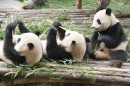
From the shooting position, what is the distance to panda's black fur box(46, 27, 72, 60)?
3.69m

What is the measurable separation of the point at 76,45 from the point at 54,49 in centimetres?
28

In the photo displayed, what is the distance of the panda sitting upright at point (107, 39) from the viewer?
4.30 meters

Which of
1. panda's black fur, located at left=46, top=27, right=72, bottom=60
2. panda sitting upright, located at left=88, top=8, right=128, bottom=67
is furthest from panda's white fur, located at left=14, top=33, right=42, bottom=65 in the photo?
panda sitting upright, located at left=88, top=8, right=128, bottom=67

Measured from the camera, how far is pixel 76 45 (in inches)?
146

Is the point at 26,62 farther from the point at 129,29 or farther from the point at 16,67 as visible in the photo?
the point at 129,29

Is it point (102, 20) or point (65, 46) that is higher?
point (102, 20)

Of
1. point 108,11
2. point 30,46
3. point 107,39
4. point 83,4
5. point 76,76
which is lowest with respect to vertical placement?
point 76,76

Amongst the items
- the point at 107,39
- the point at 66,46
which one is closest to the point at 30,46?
the point at 66,46

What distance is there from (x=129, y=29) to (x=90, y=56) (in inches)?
Answer: 71.5

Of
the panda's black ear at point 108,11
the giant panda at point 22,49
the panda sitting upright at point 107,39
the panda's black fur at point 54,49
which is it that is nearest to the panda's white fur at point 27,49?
the giant panda at point 22,49

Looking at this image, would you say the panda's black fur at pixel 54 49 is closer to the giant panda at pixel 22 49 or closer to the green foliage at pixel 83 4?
the giant panda at pixel 22 49

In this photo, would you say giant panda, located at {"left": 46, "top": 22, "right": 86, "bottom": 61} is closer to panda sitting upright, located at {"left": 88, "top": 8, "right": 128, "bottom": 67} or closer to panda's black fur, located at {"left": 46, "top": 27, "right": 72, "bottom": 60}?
panda's black fur, located at {"left": 46, "top": 27, "right": 72, "bottom": 60}

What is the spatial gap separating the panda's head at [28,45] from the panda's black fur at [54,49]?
327mm

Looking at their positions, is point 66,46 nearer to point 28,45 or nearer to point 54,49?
point 54,49
